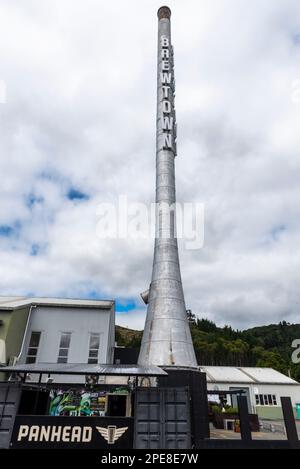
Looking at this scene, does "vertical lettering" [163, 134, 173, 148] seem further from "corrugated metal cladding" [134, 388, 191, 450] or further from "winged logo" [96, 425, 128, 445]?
"winged logo" [96, 425, 128, 445]

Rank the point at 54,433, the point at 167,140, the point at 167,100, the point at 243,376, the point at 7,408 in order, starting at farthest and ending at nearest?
the point at 243,376
the point at 167,100
the point at 167,140
the point at 7,408
the point at 54,433

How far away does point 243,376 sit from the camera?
88.5ft

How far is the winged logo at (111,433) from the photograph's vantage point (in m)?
8.16

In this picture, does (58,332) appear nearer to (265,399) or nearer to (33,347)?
(33,347)

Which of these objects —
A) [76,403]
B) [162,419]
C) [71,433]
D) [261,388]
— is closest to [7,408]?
[71,433]

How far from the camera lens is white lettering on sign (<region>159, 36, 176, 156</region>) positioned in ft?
71.5

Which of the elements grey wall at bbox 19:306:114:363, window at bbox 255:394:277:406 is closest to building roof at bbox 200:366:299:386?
window at bbox 255:394:277:406

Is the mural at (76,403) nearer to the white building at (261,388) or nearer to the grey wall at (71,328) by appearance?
the grey wall at (71,328)

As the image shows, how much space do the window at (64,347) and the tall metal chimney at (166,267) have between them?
4.35 meters

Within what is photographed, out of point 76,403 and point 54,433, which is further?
point 76,403

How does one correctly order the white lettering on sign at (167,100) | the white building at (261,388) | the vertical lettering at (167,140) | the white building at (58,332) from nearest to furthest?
the white building at (58,332) → the vertical lettering at (167,140) → the white lettering on sign at (167,100) → the white building at (261,388)

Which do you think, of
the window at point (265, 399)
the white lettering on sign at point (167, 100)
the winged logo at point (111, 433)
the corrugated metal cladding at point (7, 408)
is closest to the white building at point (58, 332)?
the corrugated metal cladding at point (7, 408)

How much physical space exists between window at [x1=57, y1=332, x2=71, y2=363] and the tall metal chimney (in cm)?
435

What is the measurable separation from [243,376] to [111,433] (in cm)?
2224
